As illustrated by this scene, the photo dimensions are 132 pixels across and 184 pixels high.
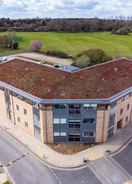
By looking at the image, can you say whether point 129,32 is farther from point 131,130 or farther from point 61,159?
point 61,159

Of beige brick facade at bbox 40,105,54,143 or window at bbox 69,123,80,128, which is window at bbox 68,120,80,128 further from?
beige brick facade at bbox 40,105,54,143

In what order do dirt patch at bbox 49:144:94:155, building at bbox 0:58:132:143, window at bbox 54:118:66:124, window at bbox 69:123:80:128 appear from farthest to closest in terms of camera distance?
window at bbox 69:123:80:128
dirt patch at bbox 49:144:94:155
window at bbox 54:118:66:124
building at bbox 0:58:132:143

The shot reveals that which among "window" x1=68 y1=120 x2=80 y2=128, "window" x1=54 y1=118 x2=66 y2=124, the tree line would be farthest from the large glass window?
the tree line

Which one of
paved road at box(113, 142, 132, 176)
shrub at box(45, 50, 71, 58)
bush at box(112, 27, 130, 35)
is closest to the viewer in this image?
paved road at box(113, 142, 132, 176)

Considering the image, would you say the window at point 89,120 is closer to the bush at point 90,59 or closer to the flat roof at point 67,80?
the flat roof at point 67,80

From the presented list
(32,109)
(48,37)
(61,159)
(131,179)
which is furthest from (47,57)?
(131,179)

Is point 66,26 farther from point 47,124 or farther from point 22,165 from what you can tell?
point 22,165

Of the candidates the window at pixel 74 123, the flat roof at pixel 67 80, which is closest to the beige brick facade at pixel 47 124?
the flat roof at pixel 67 80
